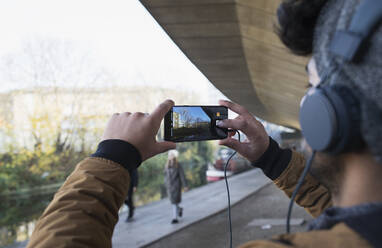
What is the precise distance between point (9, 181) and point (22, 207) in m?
0.96

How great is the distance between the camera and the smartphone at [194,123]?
69.0 inches

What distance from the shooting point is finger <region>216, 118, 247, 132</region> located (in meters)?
1.77

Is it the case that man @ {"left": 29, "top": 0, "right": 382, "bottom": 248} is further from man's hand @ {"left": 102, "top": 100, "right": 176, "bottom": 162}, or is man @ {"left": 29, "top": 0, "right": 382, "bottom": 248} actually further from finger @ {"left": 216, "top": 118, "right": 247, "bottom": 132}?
Result: finger @ {"left": 216, "top": 118, "right": 247, "bottom": 132}

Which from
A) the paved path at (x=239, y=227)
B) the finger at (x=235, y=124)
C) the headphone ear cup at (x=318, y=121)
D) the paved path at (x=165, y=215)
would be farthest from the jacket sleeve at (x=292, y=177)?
the paved path at (x=165, y=215)

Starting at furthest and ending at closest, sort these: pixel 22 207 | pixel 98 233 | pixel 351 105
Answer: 1. pixel 22 207
2. pixel 98 233
3. pixel 351 105

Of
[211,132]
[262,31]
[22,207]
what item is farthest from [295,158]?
[22,207]

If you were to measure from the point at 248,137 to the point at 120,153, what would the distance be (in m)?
0.80

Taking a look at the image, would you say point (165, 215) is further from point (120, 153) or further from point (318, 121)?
point (318, 121)

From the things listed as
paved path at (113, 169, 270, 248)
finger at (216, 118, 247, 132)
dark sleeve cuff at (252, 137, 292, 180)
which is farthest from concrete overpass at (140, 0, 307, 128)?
dark sleeve cuff at (252, 137, 292, 180)

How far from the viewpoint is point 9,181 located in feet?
39.6

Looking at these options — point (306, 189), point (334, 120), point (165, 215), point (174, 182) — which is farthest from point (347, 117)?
point (165, 215)

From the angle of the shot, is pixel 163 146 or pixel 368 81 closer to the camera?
pixel 368 81

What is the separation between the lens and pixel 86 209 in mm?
983

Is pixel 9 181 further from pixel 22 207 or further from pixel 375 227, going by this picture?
pixel 375 227
